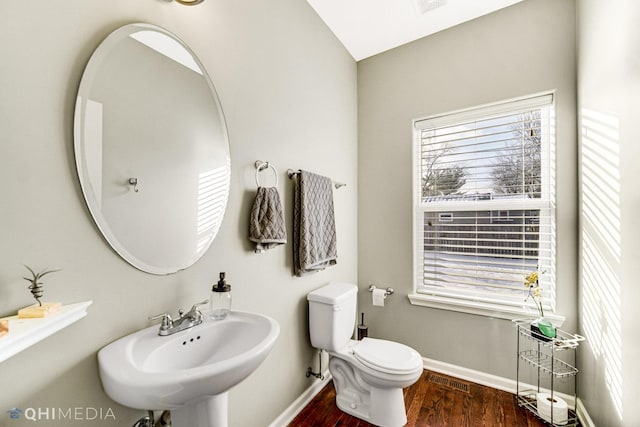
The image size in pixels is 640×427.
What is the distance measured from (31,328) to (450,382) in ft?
7.67

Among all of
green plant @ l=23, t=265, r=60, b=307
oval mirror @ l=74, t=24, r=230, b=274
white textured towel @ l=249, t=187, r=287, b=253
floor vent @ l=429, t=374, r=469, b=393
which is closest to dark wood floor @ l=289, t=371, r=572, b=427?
floor vent @ l=429, t=374, r=469, b=393

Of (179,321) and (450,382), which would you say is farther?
(450,382)

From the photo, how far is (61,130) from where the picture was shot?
0.78 meters

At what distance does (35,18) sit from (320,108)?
1.49 meters

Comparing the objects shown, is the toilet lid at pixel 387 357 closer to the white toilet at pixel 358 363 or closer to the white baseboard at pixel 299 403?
the white toilet at pixel 358 363

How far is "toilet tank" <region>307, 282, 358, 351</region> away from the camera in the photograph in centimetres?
170

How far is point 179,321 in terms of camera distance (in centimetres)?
100

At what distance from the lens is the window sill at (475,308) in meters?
1.85

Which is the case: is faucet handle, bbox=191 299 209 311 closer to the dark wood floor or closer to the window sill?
the dark wood floor

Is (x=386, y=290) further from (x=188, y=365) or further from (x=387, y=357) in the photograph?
(x=188, y=365)

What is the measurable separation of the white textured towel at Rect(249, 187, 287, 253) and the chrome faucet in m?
0.42

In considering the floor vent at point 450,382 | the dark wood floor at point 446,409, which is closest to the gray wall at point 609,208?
the dark wood floor at point 446,409

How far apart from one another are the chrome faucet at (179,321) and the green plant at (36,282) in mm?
346

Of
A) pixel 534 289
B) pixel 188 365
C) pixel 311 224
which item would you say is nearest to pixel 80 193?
pixel 188 365
